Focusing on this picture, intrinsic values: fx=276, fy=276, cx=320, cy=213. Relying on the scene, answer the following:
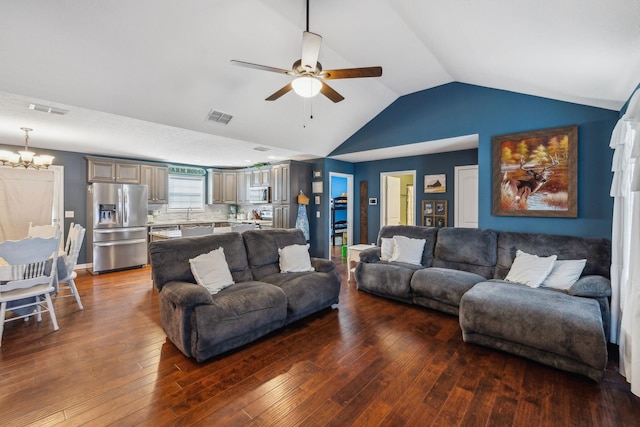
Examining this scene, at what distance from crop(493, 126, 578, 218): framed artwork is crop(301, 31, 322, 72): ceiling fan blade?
10.4ft

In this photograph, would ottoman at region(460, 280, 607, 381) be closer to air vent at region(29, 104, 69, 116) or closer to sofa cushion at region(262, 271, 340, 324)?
sofa cushion at region(262, 271, 340, 324)

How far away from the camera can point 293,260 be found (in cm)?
357

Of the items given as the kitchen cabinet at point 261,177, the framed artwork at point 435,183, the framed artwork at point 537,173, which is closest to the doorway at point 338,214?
the kitchen cabinet at point 261,177

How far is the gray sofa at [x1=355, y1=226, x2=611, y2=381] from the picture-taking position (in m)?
2.20

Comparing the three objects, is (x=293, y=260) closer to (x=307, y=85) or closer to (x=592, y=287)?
(x=307, y=85)

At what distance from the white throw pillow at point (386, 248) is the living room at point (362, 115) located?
723 mm

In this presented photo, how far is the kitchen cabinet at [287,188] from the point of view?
6.39m

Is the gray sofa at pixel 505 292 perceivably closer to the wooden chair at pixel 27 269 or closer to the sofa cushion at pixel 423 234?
the sofa cushion at pixel 423 234

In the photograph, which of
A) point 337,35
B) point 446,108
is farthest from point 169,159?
point 446,108

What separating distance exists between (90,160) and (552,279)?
7.64 meters

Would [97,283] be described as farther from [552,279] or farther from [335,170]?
[552,279]

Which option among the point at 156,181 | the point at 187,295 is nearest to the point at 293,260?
the point at 187,295

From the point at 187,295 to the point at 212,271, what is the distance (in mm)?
586

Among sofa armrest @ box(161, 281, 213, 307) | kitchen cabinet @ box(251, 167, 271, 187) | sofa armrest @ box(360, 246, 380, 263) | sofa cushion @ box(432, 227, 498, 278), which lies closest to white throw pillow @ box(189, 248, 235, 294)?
sofa armrest @ box(161, 281, 213, 307)
